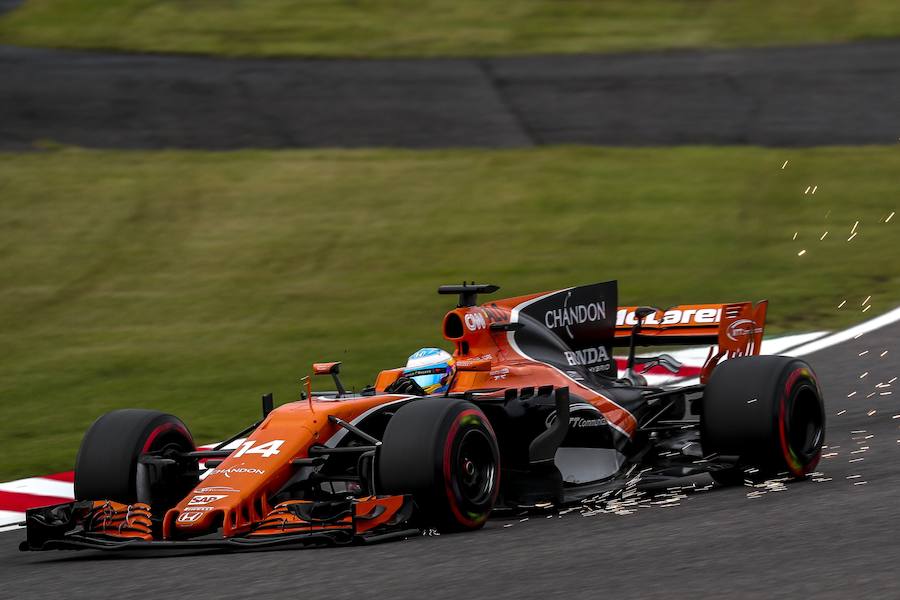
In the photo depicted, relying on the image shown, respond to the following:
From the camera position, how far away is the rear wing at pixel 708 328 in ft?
30.5

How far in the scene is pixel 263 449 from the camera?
728cm

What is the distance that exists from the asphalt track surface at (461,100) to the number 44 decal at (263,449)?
1200cm

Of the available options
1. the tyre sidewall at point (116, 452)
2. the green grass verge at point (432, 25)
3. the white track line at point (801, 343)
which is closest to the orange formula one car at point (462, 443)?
the tyre sidewall at point (116, 452)

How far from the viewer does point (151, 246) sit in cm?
1633

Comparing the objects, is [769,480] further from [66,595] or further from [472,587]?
[66,595]

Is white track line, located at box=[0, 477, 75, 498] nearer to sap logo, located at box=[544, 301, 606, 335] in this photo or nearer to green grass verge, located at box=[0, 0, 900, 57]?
sap logo, located at box=[544, 301, 606, 335]

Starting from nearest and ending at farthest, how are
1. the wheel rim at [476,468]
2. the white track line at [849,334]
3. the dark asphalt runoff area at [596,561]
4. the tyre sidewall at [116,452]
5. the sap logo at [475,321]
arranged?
the dark asphalt runoff area at [596,561]
the wheel rim at [476,468]
the tyre sidewall at [116,452]
the sap logo at [475,321]
the white track line at [849,334]

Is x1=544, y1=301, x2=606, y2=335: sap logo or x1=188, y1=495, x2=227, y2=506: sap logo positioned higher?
x1=544, y1=301, x2=606, y2=335: sap logo

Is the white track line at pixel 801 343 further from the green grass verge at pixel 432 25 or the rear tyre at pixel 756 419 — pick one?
the green grass verge at pixel 432 25

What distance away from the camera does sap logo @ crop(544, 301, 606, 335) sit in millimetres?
8938

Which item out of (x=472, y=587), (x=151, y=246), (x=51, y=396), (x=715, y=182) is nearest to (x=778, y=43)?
(x=715, y=182)

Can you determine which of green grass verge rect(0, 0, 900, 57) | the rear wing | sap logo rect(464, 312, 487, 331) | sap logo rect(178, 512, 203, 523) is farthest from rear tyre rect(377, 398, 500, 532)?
green grass verge rect(0, 0, 900, 57)

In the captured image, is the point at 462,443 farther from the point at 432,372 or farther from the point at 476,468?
the point at 432,372

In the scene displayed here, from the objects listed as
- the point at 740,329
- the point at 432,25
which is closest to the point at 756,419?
the point at 740,329
